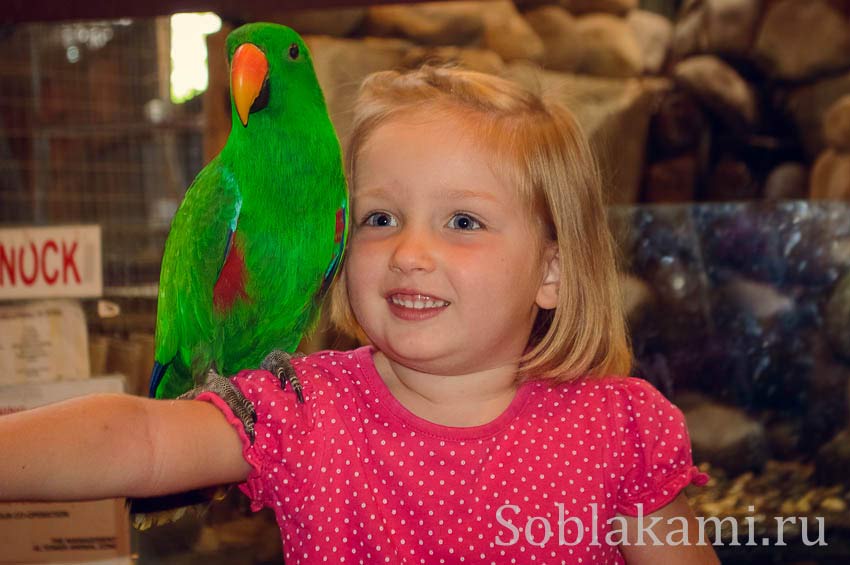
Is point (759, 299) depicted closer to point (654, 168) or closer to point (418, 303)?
point (654, 168)

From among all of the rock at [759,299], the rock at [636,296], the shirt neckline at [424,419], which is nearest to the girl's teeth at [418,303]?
the shirt neckline at [424,419]

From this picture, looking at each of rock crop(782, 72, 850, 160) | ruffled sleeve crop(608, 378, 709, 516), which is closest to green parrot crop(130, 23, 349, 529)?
ruffled sleeve crop(608, 378, 709, 516)

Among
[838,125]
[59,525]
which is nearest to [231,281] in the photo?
[59,525]

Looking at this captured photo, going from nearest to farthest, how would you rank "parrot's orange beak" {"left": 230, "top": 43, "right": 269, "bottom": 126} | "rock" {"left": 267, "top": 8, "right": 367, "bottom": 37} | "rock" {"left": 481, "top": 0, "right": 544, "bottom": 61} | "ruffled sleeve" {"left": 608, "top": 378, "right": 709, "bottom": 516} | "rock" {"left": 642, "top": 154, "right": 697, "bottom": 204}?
1. "parrot's orange beak" {"left": 230, "top": 43, "right": 269, "bottom": 126}
2. "ruffled sleeve" {"left": 608, "top": 378, "right": 709, "bottom": 516}
3. "rock" {"left": 267, "top": 8, "right": 367, "bottom": 37}
4. "rock" {"left": 481, "top": 0, "right": 544, "bottom": 61}
5. "rock" {"left": 642, "top": 154, "right": 697, "bottom": 204}

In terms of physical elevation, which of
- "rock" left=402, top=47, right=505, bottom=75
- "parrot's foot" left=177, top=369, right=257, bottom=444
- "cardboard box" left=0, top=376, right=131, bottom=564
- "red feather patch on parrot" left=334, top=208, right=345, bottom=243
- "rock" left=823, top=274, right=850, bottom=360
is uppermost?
"rock" left=402, top=47, right=505, bottom=75

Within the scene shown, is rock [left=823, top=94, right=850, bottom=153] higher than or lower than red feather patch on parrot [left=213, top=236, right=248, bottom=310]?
higher

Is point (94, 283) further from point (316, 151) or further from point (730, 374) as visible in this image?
point (730, 374)

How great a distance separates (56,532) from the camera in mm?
972

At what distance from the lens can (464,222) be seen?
0.77 m

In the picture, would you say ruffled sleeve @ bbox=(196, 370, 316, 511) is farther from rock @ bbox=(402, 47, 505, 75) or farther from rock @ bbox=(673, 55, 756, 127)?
rock @ bbox=(673, 55, 756, 127)

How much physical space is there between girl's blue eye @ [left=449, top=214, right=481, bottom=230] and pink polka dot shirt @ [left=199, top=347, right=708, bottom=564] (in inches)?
7.5

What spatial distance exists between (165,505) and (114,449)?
0.18 m

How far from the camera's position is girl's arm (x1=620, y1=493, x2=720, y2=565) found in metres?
0.81

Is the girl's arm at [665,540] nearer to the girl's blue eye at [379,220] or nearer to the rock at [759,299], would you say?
the girl's blue eye at [379,220]
